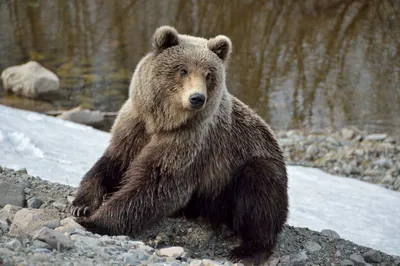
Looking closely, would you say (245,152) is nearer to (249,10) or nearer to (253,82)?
(253,82)

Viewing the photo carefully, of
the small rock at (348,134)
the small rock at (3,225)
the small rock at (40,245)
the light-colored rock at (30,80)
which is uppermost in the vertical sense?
the small rock at (40,245)

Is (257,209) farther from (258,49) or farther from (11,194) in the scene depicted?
(258,49)

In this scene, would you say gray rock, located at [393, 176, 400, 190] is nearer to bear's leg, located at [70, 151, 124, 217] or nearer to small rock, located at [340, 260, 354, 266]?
small rock, located at [340, 260, 354, 266]

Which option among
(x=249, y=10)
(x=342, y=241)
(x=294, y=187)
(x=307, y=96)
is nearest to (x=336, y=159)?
(x=294, y=187)

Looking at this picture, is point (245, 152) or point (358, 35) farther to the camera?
point (358, 35)

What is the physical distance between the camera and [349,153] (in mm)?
12367

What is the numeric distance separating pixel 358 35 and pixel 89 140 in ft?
39.2

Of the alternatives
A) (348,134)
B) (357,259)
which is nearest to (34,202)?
(357,259)

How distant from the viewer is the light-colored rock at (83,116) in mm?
13398

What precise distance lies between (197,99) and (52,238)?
1.63 metres

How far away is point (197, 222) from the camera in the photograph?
19.7 ft

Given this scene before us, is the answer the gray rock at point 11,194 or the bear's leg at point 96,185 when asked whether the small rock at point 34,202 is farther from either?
the bear's leg at point 96,185

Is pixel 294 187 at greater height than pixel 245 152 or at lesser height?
lesser

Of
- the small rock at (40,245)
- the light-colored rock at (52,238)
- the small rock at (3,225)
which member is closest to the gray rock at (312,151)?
the small rock at (3,225)
